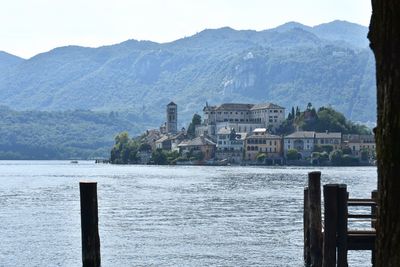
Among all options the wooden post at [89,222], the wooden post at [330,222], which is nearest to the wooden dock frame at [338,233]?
the wooden post at [330,222]

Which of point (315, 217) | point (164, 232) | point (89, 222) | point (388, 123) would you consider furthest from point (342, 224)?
point (164, 232)

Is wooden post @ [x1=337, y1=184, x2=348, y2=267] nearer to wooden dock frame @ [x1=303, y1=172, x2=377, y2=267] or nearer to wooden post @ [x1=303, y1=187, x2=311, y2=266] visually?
wooden dock frame @ [x1=303, y1=172, x2=377, y2=267]

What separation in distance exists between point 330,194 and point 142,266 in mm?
15077

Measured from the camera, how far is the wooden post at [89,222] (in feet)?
74.9

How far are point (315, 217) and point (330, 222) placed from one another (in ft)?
11.5

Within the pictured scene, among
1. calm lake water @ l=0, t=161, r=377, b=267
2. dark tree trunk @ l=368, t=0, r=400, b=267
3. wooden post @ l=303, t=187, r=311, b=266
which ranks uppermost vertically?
dark tree trunk @ l=368, t=0, r=400, b=267

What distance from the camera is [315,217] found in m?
27.2

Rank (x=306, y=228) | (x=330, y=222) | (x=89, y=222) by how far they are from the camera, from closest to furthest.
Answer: (x=89, y=222), (x=330, y=222), (x=306, y=228)

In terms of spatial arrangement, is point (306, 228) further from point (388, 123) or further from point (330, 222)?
point (388, 123)

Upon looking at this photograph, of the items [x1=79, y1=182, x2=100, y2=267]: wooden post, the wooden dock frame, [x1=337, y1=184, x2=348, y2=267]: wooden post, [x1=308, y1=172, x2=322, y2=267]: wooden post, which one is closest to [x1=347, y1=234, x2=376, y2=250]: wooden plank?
the wooden dock frame

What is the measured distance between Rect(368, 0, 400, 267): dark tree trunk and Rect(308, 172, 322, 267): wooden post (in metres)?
18.9

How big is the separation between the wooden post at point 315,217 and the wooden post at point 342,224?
119 inches

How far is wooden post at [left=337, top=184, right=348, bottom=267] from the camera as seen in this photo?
77.2 ft

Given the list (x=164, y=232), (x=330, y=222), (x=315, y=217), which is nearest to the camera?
(x=330, y=222)
